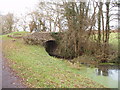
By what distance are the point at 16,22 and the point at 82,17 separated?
37.7 feet

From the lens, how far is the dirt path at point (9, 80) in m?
3.19

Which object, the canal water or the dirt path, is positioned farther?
the canal water

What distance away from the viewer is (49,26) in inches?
563

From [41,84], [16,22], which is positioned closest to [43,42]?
[41,84]

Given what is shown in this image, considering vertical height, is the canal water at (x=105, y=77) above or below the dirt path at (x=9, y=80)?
below

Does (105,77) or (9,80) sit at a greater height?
(9,80)

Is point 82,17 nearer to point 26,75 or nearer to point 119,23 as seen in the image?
point 119,23

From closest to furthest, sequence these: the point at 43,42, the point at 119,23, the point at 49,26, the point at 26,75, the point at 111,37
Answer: the point at 26,75
the point at 119,23
the point at 111,37
the point at 43,42
the point at 49,26

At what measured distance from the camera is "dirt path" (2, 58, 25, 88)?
3186 millimetres

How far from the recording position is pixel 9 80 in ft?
11.3

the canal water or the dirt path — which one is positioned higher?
the dirt path

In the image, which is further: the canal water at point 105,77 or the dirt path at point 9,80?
the canal water at point 105,77

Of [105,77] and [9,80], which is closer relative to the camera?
[9,80]

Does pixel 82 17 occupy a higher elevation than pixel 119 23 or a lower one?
higher
